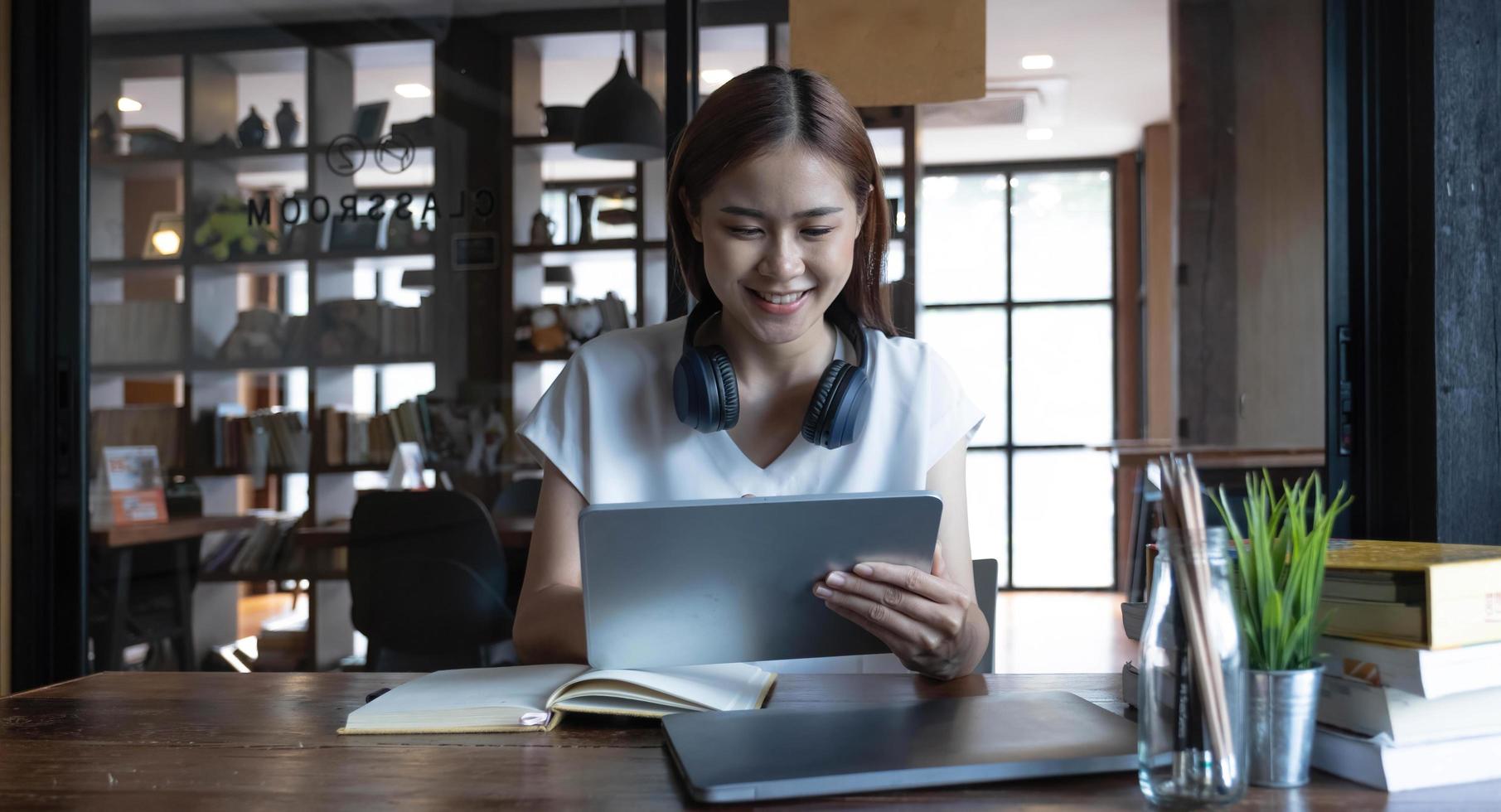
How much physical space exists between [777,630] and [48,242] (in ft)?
7.13

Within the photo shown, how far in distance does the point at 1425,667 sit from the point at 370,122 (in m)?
2.51

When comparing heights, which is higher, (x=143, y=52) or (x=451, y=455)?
(x=143, y=52)

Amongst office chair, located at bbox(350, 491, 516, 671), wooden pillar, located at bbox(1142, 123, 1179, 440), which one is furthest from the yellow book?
wooden pillar, located at bbox(1142, 123, 1179, 440)

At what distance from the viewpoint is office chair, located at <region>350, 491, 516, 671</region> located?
8.53 ft

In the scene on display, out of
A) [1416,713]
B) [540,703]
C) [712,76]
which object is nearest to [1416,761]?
[1416,713]

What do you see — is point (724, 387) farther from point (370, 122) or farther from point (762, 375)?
point (370, 122)

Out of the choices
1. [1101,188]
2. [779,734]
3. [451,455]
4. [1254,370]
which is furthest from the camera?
[1101,188]

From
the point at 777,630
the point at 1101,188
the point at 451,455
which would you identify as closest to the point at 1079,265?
the point at 1101,188

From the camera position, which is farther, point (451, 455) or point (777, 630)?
point (451, 455)

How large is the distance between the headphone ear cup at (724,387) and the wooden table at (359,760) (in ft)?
0.98

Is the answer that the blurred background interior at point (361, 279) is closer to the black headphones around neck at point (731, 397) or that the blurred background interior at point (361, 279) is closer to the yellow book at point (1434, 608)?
the black headphones around neck at point (731, 397)

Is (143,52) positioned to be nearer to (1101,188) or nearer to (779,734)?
(779,734)

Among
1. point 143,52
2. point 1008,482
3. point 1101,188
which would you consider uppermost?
point 1101,188

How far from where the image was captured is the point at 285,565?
2840mm
